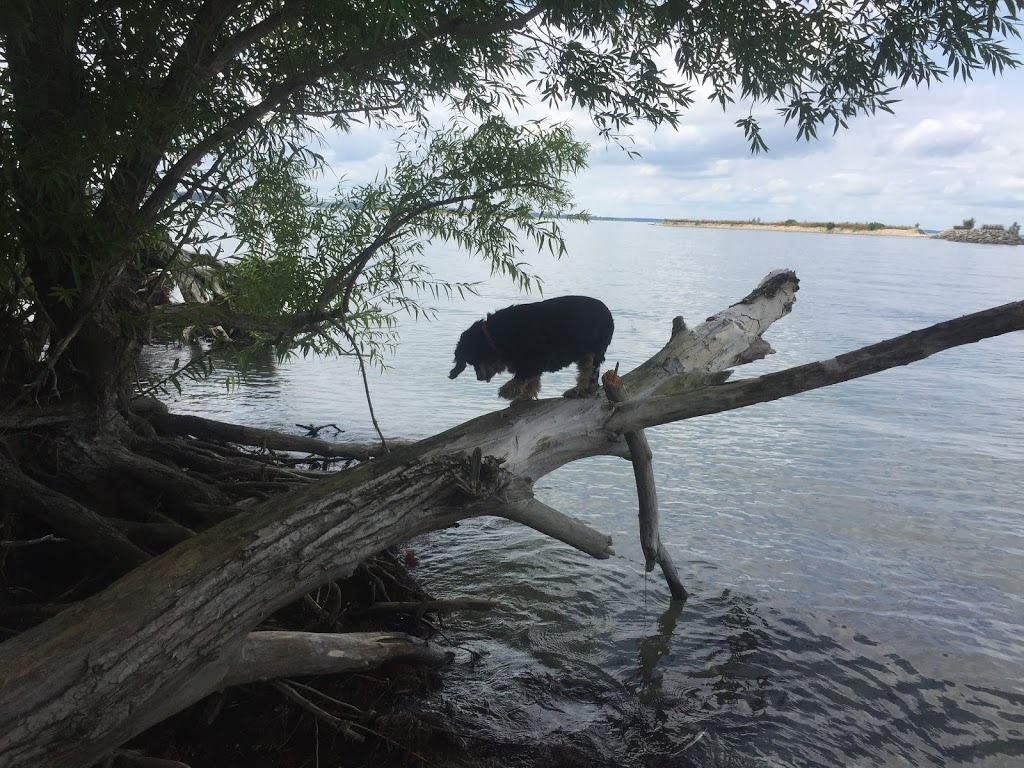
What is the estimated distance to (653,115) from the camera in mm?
4824

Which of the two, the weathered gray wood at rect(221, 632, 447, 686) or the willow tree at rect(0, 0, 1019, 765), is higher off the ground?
the willow tree at rect(0, 0, 1019, 765)

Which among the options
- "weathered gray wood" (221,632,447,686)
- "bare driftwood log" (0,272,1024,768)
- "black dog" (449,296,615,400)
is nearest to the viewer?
"bare driftwood log" (0,272,1024,768)

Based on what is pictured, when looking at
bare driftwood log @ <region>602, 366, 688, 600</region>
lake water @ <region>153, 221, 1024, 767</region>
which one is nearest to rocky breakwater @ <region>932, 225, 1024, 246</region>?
lake water @ <region>153, 221, 1024, 767</region>

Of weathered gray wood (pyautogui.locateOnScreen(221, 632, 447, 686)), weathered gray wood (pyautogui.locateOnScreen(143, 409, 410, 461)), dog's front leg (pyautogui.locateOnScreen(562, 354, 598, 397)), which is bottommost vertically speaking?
weathered gray wood (pyautogui.locateOnScreen(221, 632, 447, 686))

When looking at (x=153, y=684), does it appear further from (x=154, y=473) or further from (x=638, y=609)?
(x=638, y=609)

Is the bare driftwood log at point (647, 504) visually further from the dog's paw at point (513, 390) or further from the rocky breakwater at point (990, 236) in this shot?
the rocky breakwater at point (990, 236)

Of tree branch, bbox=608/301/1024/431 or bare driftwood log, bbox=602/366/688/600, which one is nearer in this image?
tree branch, bbox=608/301/1024/431

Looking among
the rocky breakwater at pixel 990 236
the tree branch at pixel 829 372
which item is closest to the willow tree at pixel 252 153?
the tree branch at pixel 829 372

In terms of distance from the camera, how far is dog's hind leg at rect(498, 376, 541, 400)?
214 inches

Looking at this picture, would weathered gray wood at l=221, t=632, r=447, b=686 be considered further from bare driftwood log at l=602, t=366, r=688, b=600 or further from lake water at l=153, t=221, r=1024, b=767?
bare driftwood log at l=602, t=366, r=688, b=600

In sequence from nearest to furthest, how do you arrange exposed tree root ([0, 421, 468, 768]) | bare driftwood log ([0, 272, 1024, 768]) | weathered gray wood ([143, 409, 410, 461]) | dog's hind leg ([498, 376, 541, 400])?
bare driftwood log ([0, 272, 1024, 768]) < exposed tree root ([0, 421, 468, 768]) < dog's hind leg ([498, 376, 541, 400]) < weathered gray wood ([143, 409, 410, 461])

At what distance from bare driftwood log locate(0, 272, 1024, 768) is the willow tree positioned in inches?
4.6

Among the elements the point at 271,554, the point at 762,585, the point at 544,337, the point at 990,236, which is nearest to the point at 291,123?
the point at 544,337

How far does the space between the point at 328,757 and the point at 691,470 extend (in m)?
6.96
